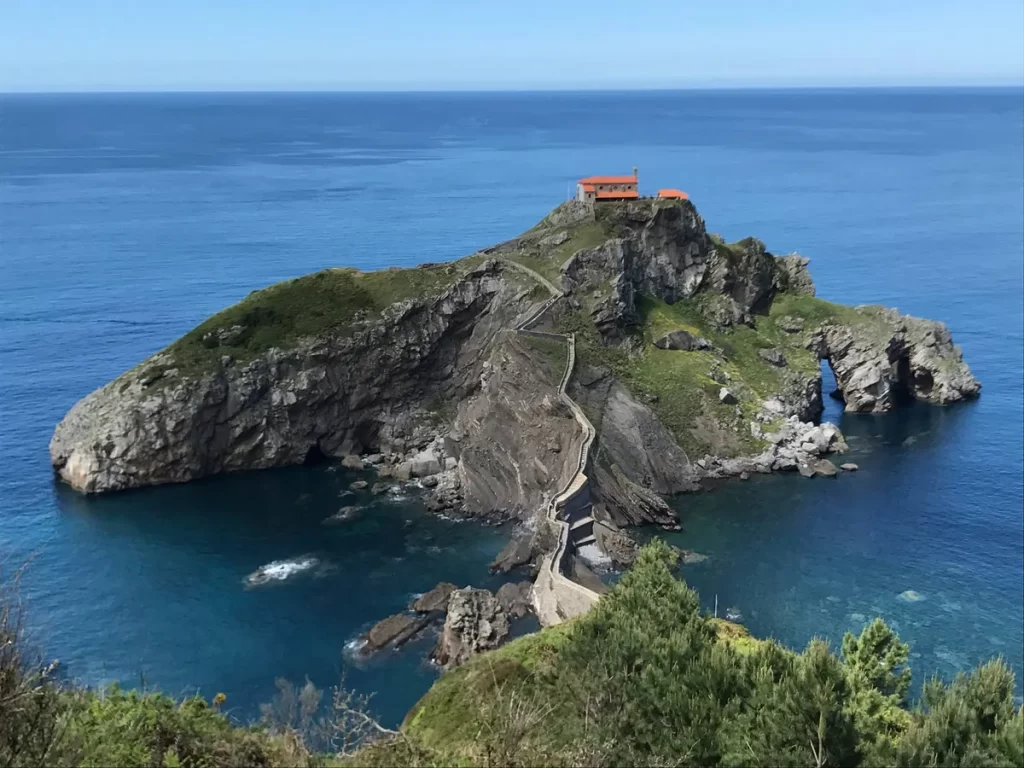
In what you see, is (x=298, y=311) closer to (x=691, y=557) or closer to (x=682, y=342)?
(x=682, y=342)

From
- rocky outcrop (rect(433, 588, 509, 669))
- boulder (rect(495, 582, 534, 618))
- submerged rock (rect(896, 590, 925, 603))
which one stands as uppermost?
rocky outcrop (rect(433, 588, 509, 669))

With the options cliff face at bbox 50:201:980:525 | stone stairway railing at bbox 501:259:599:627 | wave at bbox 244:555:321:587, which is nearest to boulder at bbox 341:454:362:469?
cliff face at bbox 50:201:980:525

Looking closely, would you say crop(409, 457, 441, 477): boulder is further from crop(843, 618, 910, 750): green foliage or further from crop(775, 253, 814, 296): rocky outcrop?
crop(843, 618, 910, 750): green foliage

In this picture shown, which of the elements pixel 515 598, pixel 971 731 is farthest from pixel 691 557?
pixel 971 731

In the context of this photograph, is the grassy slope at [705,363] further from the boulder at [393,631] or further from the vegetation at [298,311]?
the boulder at [393,631]

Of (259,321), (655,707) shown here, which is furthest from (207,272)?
(655,707)
